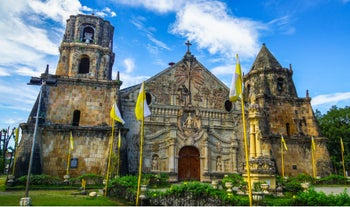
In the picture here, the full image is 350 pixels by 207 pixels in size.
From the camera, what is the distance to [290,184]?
13.1 meters

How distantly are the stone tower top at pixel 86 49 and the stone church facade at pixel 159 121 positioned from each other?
3.1 inches

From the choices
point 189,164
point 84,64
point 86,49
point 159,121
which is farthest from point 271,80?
point 84,64

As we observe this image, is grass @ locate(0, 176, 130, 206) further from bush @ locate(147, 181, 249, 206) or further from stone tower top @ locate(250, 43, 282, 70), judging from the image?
stone tower top @ locate(250, 43, 282, 70)

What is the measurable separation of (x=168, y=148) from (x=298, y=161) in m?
11.7

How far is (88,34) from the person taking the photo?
22656 mm

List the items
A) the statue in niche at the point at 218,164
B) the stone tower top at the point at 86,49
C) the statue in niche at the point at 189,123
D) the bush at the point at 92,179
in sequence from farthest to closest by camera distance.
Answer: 1. the statue in niche at the point at 189,123
2. the statue in niche at the point at 218,164
3. the stone tower top at the point at 86,49
4. the bush at the point at 92,179

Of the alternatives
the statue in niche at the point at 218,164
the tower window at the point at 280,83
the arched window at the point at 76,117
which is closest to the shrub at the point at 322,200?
the statue in niche at the point at 218,164

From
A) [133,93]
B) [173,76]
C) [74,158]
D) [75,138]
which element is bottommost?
[74,158]

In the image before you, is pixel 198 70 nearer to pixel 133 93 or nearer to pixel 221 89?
pixel 221 89

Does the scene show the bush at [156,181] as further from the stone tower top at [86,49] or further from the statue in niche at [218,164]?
the stone tower top at [86,49]

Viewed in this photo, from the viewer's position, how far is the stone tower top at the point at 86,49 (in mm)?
21280

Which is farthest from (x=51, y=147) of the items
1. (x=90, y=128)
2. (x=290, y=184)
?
(x=290, y=184)

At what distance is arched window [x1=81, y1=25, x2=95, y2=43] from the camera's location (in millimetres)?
22358

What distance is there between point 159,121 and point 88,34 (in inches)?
384
